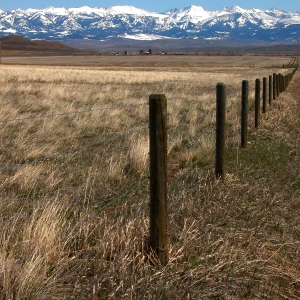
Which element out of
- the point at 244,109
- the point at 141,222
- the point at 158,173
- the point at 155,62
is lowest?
the point at 155,62

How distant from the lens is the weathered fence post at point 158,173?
3.88 m

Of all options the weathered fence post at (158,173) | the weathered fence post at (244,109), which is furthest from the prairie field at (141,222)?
the weathered fence post at (244,109)

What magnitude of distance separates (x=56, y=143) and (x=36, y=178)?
8.94 ft

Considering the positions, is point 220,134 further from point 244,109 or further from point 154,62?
point 154,62

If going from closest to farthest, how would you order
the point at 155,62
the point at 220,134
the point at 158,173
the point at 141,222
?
the point at 158,173, the point at 141,222, the point at 220,134, the point at 155,62

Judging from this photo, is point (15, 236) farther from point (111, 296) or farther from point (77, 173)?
point (77, 173)

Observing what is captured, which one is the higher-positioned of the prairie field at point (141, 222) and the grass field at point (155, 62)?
the prairie field at point (141, 222)

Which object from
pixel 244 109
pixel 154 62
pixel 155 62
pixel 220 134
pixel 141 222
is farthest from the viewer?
pixel 155 62

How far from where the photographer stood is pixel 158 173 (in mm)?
3953

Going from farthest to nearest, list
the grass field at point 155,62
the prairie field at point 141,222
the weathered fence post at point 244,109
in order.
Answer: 1. the grass field at point 155,62
2. the weathered fence post at point 244,109
3. the prairie field at point 141,222

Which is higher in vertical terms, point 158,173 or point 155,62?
point 158,173

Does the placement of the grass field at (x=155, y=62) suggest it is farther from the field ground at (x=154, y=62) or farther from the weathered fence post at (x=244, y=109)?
the weathered fence post at (x=244, y=109)

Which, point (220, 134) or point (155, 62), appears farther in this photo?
point (155, 62)

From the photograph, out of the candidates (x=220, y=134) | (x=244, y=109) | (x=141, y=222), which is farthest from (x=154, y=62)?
(x=141, y=222)
